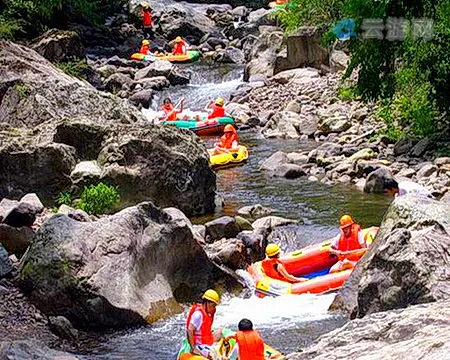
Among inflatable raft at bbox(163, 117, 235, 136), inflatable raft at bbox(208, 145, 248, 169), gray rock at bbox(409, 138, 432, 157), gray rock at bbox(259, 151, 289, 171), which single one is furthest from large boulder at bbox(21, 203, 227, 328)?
inflatable raft at bbox(163, 117, 235, 136)

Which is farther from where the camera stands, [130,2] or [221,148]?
[130,2]

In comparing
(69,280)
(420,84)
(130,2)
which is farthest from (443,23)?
(130,2)

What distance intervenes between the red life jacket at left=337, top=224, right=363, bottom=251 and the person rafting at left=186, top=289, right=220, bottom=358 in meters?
3.47

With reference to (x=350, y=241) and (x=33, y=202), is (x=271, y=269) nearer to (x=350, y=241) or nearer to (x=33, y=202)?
(x=350, y=241)

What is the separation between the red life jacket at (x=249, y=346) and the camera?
22.4ft

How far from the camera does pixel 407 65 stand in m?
15.9

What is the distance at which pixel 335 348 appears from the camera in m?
3.24

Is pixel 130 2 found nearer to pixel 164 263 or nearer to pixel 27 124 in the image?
pixel 27 124

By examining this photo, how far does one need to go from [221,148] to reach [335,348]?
15030 mm

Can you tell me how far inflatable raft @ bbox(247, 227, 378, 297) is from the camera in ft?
33.3

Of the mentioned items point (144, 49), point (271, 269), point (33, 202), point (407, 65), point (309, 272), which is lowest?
point (309, 272)

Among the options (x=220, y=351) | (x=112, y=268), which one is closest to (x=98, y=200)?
(x=112, y=268)

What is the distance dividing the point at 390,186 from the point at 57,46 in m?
14.2

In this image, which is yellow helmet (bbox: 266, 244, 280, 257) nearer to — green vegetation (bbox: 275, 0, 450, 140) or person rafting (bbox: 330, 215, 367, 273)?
person rafting (bbox: 330, 215, 367, 273)
